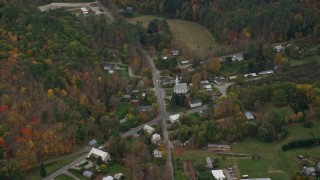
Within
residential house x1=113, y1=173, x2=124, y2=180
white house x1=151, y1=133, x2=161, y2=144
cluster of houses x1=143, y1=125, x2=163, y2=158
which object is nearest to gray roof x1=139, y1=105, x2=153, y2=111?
cluster of houses x1=143, y1=125, x2=163, y2=158

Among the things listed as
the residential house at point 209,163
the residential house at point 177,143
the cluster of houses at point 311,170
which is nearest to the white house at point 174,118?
the residential house at point 177,143

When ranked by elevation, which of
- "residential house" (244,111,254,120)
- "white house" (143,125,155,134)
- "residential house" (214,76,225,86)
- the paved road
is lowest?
the paved road

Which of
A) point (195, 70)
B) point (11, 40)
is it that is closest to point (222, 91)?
point (195, 70)

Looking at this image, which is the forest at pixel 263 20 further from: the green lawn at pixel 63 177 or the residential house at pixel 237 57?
the green lawn at pixel 63 177

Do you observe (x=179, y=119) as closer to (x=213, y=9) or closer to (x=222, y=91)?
(x=222, y=91)

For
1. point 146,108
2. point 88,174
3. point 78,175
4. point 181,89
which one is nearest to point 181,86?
point 181,89

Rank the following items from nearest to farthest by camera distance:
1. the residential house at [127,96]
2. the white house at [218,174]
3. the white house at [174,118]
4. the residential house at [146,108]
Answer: the white house at [218,174] < the white house at [174,118] < the residential house at [146,108] < the residential house at [127,96]

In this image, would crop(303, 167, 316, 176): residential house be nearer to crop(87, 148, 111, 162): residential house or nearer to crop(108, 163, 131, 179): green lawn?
crop(108, 163, 131, 179): green lawn
